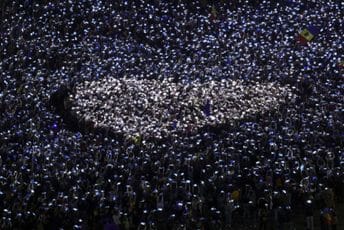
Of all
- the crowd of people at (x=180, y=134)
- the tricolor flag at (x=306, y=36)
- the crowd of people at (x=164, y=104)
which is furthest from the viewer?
the tricolor flag at (x=306, y=36)

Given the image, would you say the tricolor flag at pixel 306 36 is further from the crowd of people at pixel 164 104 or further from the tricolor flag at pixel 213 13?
the tricolor flag at pixel 213 13

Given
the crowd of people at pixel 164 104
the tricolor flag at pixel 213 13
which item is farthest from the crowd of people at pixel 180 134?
the crowd of people at pixel 164 104

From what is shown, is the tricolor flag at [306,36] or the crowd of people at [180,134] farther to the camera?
the tricolor flag at [306,36]

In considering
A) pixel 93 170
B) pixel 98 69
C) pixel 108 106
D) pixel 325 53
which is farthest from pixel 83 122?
pixel 325 53

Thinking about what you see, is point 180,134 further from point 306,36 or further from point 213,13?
point 213,13

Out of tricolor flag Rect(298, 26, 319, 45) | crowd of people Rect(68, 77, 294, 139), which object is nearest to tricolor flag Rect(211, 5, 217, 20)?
tricolor flag Rect(298, 26, 319, 45)

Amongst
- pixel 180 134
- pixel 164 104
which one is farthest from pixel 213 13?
pixel 180 134

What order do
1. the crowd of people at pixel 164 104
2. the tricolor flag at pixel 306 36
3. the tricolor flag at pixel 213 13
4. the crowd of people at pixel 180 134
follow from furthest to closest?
1. the tricolor flag at pixel 213 13
2. the tricolor flag at pixel 306 36
3. the crowd of people at pixel 164 104
4. the crowd of people at pixel 180 134

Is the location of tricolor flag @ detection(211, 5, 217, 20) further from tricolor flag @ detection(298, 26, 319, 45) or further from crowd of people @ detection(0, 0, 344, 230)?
tricolor flag @ detection(298, 26, 319, 45)

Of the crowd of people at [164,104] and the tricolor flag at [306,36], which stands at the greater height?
the tricolor flag at [306,36]
